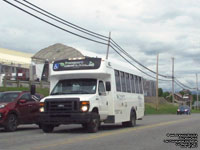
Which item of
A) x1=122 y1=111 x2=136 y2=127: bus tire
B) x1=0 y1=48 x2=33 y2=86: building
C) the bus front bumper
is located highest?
x1=0 y1=48 x2=33 y2=86: building

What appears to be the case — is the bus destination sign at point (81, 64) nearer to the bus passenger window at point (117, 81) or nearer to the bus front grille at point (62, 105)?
the bus passenger window at point (117, 81)

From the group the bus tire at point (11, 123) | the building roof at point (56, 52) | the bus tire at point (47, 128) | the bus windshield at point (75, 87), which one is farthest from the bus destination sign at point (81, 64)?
the building roof at point (56, 52)

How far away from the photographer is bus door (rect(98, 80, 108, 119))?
14.4 meters

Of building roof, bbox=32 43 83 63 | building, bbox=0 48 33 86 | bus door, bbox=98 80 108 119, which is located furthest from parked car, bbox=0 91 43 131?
building roof, bbox=32 43 83 63

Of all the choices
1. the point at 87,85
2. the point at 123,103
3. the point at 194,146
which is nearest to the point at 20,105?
the point at 87,85

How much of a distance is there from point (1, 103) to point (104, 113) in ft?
13.3

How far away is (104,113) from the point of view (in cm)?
1481

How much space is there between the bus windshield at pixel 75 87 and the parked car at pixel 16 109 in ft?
5.24

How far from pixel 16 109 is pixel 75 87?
255 cm

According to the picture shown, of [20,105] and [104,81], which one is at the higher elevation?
[104,81]

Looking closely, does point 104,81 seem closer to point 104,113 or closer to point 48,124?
point 104,113

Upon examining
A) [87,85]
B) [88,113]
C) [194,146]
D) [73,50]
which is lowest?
[194,146]

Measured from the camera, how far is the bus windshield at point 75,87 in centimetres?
1415

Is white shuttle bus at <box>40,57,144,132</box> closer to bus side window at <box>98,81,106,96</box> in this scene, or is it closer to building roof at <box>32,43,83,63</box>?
bus side window at <box>98,81,106,96</box>
